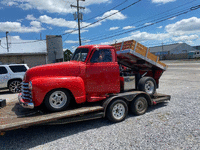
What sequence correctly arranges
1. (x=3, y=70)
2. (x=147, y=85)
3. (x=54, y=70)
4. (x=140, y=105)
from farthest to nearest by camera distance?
1. (x=3, y=70)
2. (x=147, y=85)
3. (x=140, y=105)
4. (x=54, y=70)

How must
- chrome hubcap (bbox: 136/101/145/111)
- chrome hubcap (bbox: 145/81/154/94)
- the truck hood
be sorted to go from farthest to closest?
1. chrome hubcap (bbox: 145/81/154/94)
2. chrome hubcap (bbox: 136/101/145/111)
3. the truck hood

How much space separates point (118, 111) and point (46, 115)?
7.29 feet

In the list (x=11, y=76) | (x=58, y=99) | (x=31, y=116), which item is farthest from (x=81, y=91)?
(x=11, y=76)

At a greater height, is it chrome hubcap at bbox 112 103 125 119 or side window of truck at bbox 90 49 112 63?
side window of truck at bbox 90 49 112 63

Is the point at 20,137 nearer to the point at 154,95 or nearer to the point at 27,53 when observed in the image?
the point at 154,95

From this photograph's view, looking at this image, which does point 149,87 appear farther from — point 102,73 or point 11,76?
point 11,76

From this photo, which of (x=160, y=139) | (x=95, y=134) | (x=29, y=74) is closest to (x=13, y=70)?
(x=29, y=74)

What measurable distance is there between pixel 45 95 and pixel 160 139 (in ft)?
10.5

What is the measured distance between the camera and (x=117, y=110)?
5.02 meters

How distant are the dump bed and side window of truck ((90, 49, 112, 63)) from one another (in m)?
0.74

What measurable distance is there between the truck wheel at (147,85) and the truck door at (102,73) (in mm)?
1137

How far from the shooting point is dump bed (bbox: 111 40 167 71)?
5.48 meters

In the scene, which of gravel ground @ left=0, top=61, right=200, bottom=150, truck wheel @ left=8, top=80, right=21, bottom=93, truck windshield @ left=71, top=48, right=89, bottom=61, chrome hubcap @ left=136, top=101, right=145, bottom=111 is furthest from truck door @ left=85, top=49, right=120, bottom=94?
truck wheel @ left=8, top=80, right=21, bottom=93

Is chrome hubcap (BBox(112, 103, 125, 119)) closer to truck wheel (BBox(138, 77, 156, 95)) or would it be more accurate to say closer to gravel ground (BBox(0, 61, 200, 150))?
gravel ground (BBox(0, 61, 200, 150))
